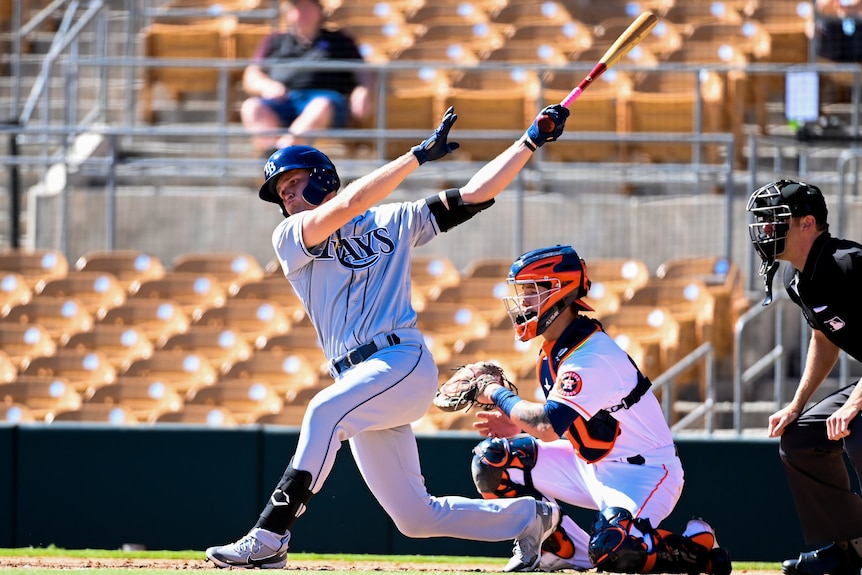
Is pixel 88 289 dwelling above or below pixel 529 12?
below

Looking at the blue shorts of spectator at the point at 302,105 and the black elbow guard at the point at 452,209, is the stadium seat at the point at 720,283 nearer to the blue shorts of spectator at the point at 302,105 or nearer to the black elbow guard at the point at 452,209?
the blue shorts of spectator at the point at 302,105

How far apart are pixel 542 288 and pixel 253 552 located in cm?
144

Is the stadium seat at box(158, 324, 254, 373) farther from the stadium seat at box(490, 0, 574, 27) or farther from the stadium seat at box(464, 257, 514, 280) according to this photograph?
the stadium seat at box(490, 0, 574, 27)

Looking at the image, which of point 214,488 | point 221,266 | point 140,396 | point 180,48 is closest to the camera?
point 214,488

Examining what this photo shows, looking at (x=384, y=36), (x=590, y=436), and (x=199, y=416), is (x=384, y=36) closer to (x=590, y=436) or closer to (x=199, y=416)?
(x=199, y=416)

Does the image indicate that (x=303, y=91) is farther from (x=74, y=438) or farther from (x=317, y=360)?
(x=74, y=438)

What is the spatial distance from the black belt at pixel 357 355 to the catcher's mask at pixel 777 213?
1.42m

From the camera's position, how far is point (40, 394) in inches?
350

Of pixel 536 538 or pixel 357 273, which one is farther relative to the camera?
pixel 536 538

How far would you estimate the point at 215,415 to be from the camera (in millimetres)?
8469

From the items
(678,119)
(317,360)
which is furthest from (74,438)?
(678,119)

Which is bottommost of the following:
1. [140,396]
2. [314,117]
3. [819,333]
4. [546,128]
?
[140,396]

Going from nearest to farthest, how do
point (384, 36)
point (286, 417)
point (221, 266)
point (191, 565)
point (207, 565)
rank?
1. point (207, 565)
2. point (191, 565)
3. point (286, 417)
4. point (221, 266)
5. point (384, 36)

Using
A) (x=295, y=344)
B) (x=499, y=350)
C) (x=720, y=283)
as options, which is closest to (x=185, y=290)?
(x=295, y=344)
